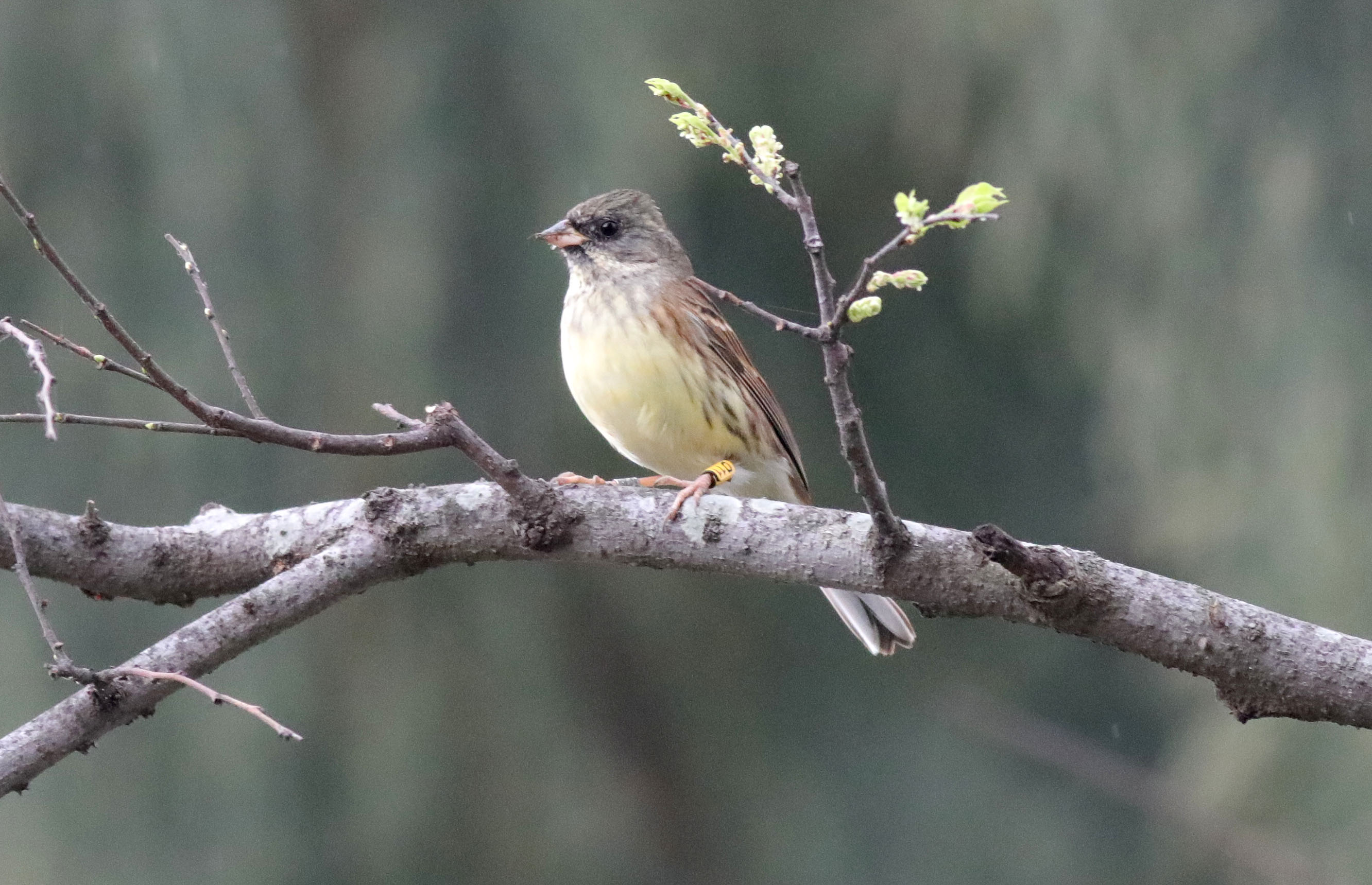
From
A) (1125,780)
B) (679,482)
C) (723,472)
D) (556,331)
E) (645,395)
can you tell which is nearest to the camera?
(679,482)

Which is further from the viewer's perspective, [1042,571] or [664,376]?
[664,376]

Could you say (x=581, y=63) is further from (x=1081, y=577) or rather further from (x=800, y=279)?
(x=1081, y=577)

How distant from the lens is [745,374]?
14.2ft

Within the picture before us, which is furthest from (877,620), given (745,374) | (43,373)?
(43,373)

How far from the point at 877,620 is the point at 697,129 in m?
1.98

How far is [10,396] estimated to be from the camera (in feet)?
19.9

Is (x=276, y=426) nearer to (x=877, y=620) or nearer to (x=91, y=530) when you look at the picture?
(x=91, y=530)

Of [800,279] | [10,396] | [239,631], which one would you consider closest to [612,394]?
[239,631]

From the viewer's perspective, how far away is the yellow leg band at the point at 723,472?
3.59 m

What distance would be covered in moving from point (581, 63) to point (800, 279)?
5.38 ft

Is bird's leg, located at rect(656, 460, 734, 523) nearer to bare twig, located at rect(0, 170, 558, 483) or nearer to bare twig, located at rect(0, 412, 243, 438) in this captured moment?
bare twig, located at rect(0, 170, 558, 483)

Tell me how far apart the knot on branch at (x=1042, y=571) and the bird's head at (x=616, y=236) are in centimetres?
199

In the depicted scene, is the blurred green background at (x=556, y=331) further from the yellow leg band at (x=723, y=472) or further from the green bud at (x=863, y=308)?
the green bud at (x=863, y=308)

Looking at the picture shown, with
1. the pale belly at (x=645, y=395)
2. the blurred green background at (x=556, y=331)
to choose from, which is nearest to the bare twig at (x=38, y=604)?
the pale belly at (x=645, y=395)
